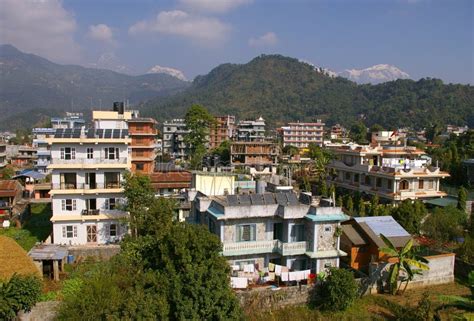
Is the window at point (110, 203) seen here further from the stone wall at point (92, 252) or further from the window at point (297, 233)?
the window at point (297, 233)

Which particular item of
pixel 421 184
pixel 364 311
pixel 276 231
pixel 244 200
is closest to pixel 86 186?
pixel 244 200

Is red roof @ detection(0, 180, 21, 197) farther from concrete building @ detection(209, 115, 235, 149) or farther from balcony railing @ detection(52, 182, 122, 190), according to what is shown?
concrete building @ detection(209, 115, 235, 149)

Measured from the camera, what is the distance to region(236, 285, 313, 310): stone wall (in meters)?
20.0

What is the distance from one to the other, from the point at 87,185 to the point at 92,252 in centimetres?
502

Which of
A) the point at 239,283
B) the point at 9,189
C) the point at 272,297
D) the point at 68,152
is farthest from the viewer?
the point at 9,189

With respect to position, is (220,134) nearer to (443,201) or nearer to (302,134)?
(302,134)

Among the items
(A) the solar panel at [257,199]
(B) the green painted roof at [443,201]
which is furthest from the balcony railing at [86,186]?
(B) the green painted roof at [443,201]

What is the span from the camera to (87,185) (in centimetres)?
2884

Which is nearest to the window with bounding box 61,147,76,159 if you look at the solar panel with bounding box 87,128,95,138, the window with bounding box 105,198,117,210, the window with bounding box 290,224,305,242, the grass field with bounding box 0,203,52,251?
the solar panel with bounding box 87,128,95,138

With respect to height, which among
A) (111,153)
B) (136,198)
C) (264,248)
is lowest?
(264,248)

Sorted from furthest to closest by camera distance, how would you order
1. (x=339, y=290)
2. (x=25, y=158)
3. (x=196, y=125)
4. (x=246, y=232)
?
1. (x=25, y=158)
2. (x=196, y=125)
3. (x=246, y=232)
4. (x=339, y=290)

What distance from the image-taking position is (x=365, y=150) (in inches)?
1812

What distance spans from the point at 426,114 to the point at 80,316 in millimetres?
178975

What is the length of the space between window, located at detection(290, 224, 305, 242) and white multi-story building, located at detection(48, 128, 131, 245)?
41.4 ft
